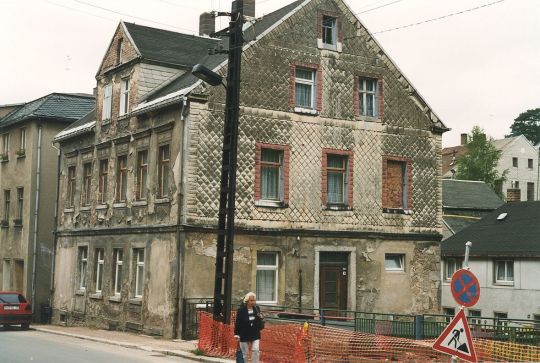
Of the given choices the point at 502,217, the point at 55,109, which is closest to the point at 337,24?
the point at 55,109

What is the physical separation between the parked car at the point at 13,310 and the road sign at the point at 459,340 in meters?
23.6

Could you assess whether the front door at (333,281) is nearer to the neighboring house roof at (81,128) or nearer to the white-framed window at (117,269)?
the white-framed window at (117,269)

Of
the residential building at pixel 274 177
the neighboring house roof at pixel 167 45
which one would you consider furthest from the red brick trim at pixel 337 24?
the neighboring house roof at pixel 167 45

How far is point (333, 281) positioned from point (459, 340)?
1691 cm

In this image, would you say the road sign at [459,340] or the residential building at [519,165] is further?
the residential building at [519,165]

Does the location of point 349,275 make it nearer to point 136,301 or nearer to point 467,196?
point 136,301

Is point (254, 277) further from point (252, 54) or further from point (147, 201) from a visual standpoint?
point (252, 54)

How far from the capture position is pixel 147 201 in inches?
1163

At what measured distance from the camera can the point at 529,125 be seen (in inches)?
4112

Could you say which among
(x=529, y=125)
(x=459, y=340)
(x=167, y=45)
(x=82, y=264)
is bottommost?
(x=459, y=340)

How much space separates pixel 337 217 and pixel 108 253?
9.52 meters

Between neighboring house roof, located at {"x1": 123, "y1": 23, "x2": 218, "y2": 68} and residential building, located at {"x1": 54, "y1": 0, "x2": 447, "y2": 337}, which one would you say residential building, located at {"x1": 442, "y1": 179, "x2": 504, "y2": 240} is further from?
neighboring house roof, located at {"x1": 123, "y1": 23, "x2": 218, "y2": 68}

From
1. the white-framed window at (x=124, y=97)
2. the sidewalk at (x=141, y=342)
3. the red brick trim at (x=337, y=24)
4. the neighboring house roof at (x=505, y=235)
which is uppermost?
the red brick trim at (x=337, y=24)

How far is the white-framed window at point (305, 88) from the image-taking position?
29.5 metres
